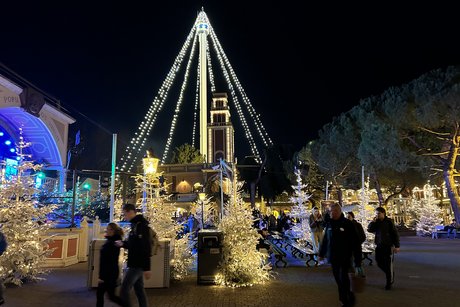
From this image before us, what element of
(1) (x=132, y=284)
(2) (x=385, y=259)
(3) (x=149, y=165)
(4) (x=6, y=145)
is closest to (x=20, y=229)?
(3) (x=149, y=165)

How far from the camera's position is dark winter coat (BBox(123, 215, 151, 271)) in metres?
5.16

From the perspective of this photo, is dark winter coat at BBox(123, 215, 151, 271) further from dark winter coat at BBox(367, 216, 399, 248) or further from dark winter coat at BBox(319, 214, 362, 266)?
dark winter coat at BBox(367, 216, 399, 248)

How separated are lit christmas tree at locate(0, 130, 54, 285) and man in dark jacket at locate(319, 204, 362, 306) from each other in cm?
640

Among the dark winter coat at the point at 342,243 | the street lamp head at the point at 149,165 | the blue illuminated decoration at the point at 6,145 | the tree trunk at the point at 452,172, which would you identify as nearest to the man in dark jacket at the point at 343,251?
the dark winter coat at the point at 342,243

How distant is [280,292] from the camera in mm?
7516

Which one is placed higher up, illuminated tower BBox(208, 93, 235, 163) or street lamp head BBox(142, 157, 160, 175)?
illuminated tower BBox(208, 93, 235, 163)

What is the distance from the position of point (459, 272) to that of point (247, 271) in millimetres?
5522

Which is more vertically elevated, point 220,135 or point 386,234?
point 220,135

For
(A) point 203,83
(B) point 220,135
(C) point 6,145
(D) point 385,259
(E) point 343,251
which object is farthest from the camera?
(B) point 220,135

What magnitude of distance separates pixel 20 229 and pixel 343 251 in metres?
6.75

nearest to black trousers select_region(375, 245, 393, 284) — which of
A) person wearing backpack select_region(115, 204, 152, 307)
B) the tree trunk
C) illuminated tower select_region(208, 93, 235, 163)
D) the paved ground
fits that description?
the paved ground

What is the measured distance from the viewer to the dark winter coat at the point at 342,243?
18.8ft

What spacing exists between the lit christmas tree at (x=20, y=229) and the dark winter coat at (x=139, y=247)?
4.37 metres

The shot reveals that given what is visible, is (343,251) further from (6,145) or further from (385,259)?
(6,145)
